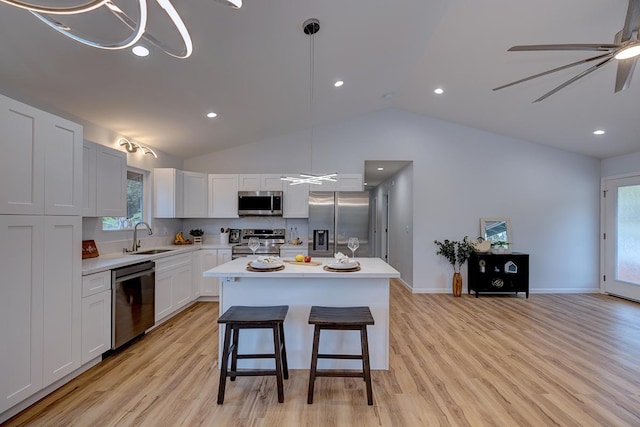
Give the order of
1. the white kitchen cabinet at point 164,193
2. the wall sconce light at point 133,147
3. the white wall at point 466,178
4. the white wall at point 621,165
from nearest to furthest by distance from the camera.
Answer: the wall sconce light at point 133,147 < the white kitchen cabinet at point 164,193 < the white wall at point 621,165 < the white wall at point 466,178

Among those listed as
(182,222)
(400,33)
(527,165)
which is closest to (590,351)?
(527,165)

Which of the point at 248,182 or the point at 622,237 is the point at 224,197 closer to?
the point at 248,182

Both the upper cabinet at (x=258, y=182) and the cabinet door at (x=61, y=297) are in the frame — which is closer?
the cabinet door at (x=61, y=297)

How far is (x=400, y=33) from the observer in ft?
10.0

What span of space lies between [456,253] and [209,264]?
4.21 metres

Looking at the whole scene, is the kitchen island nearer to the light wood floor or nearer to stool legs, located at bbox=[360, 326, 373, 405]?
the light wood floor

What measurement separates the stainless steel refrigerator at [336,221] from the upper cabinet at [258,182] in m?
0.72

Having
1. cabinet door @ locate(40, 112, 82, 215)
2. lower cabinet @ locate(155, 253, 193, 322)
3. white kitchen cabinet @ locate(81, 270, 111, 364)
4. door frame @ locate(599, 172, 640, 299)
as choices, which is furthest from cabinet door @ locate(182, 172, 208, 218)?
door frame @ locate(599, 172, 640, 299)

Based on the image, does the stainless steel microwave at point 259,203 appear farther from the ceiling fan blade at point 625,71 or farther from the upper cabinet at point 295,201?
the ceiling fan blade at point 625,71

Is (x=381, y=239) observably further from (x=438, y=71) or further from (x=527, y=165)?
(x=438, y=71)

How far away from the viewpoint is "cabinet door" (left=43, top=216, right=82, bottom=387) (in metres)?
2.13

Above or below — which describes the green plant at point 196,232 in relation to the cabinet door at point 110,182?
below

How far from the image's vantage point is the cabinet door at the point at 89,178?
2840mm

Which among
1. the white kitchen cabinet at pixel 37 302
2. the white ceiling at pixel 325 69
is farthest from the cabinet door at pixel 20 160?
the white ceiling at pixel 325 69
